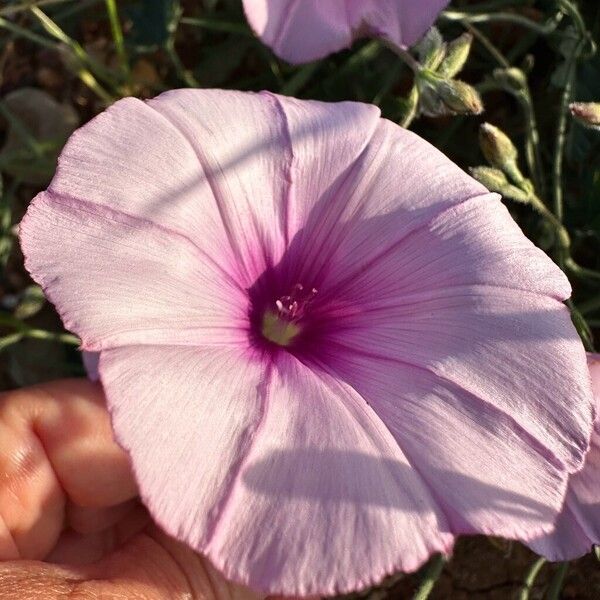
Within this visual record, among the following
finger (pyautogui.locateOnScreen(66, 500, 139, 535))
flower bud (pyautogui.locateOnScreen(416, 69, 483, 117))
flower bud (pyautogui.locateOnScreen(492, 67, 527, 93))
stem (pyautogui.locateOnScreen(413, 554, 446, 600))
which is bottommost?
stem (pyautogui.locateOnScreen(413, 554, 446, 600))

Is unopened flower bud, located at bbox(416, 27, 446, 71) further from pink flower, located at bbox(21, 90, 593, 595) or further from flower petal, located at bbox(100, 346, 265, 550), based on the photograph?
flower petal, located at bbox(100, 346, 265, 550)

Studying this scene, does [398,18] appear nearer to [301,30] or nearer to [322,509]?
[301,30]

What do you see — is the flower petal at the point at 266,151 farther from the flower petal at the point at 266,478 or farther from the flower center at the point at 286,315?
the flower petal at the point at 266,478

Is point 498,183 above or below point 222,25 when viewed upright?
below

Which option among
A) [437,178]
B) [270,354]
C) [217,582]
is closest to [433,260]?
[437,178]

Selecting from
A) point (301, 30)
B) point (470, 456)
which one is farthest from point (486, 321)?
point (301, 30)

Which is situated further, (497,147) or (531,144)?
(531,144)

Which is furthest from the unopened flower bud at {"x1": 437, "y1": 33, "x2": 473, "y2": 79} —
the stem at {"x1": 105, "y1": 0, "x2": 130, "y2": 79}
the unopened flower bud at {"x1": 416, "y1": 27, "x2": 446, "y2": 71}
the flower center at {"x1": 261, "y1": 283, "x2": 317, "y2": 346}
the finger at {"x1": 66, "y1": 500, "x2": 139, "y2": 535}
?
the finger at {"x1": 66, "y1": 500, "x2": 139, "y2": 535}

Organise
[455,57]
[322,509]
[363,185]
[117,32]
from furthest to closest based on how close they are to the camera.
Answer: [117,32], [455,57], [363,185], [322,509]
